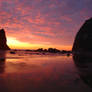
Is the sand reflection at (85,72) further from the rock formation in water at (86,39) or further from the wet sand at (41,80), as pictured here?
the rock formation in water at (86,39)

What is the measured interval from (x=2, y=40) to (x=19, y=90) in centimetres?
14232

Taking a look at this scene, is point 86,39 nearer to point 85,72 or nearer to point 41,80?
point 85,72

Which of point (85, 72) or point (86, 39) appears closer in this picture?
point (85, 72)

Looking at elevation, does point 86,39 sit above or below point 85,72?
above

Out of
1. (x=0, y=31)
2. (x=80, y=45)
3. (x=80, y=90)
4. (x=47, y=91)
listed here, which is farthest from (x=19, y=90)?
(x=0, y=31)

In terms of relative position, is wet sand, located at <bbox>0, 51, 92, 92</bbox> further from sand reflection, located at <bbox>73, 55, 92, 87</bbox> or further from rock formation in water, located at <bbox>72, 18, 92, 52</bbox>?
rock formation in water, located at <bbox>72, 18, 92, 52</bbox>

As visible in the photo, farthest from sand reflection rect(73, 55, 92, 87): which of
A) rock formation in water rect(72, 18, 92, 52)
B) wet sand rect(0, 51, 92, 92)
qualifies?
rock formation in water rect(72, 18, 92, 52)

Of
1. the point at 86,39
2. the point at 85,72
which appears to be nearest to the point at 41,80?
the point at 85,72

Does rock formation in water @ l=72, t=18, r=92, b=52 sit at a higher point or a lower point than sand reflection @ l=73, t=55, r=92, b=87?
higher

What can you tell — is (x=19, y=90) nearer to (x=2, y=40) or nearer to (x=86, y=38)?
(x=86, y=38)

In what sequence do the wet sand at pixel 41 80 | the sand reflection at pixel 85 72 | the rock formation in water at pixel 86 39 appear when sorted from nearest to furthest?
the wet sand at pixel 41 80, the sand reflection at pixel 85 72, the rock formation in water at pixel 86 39

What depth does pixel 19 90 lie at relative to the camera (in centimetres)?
343

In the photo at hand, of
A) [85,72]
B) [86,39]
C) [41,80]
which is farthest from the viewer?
[86,39]

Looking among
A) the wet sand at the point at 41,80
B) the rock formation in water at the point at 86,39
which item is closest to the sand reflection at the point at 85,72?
the wet sand at the point at 41,80
